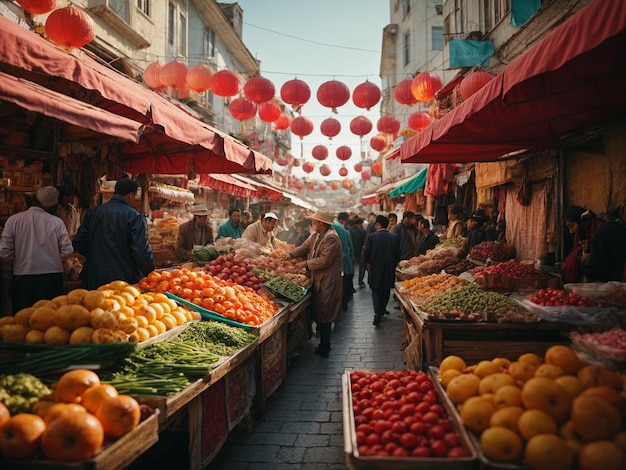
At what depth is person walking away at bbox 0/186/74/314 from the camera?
15.0 feet

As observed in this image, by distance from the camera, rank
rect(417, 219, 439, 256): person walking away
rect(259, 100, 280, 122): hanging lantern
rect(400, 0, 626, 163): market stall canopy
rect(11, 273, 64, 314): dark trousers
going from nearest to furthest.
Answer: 1. rect(400, 0, 626, 163): market stall canopy
2. rect(11, 273, 64, 314): dark trousers
3. rect(417, 219, 439, 256): person walking away
4. rect(259, 100, 280, 122): hanging lantern

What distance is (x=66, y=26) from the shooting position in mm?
6340

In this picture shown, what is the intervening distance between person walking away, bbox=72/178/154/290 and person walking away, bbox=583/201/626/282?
4.81 m

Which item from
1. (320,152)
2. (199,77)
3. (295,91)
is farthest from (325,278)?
(320,152)

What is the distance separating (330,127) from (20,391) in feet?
36.8

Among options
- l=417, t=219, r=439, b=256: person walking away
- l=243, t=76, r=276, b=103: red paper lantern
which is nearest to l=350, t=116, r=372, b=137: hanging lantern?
l=243, t=76, r=276, b=103: red paper lantern

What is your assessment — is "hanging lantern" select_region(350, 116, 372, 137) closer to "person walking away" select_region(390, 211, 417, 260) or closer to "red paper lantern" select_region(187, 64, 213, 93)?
"person walking away" select_region(390, 211, 417, 260)

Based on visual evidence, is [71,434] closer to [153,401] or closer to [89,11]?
[153,401]

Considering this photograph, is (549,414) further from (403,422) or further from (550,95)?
(550,95)

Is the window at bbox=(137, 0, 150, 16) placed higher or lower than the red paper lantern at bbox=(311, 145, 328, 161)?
higher

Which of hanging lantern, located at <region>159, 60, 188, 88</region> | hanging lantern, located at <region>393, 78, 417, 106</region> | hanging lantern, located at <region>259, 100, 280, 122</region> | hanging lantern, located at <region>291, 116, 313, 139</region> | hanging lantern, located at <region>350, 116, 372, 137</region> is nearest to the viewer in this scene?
hanging lantern, located at <region>159, 60, 188, 88</region>

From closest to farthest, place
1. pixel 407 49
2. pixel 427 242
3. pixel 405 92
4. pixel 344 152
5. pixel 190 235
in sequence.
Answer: pixel 190 235
pixel 427 242
pixel 405 92
pixel 344 152
pixel 407 49

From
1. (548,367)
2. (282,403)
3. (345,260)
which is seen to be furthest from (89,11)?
(548,367)

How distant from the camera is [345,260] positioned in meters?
9.68
